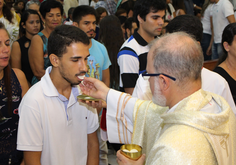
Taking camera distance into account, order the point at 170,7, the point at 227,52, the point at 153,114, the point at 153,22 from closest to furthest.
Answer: the point at 153,114 < the point at 227,52 < the point at 153,22 < the point at 170,7

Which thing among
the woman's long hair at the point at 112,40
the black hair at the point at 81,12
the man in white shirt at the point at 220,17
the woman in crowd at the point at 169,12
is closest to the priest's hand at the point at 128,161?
the black hair at the point at 81,12

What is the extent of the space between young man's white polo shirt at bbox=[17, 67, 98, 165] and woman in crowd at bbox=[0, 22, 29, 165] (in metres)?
0.25

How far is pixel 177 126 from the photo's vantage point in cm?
135

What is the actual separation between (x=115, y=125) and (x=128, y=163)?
54 centimetres

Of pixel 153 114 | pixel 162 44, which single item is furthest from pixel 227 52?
pixel 162 44

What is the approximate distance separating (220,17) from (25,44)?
4.42m

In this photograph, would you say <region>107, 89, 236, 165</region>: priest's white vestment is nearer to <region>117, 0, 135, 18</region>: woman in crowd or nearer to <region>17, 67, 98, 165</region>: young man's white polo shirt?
<region>17, 67, 98, 165</region>: young man's white polo shirt

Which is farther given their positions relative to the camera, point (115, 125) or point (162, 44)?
point (115, 125)

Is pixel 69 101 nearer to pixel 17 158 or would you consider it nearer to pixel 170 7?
pixel 17 158

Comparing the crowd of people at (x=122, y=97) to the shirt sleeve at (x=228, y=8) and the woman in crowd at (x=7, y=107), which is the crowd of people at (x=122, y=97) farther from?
the shirt sleeve at (x=228, y=8)

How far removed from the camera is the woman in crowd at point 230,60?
2.64 m

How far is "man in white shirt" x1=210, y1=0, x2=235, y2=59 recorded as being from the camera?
18.8ft

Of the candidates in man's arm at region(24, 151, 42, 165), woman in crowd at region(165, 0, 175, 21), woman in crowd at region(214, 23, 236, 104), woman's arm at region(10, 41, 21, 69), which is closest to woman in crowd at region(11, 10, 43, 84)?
woman's arm at region(10, 41, 21, 69)

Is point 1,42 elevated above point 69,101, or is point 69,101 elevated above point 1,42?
point 1,42
